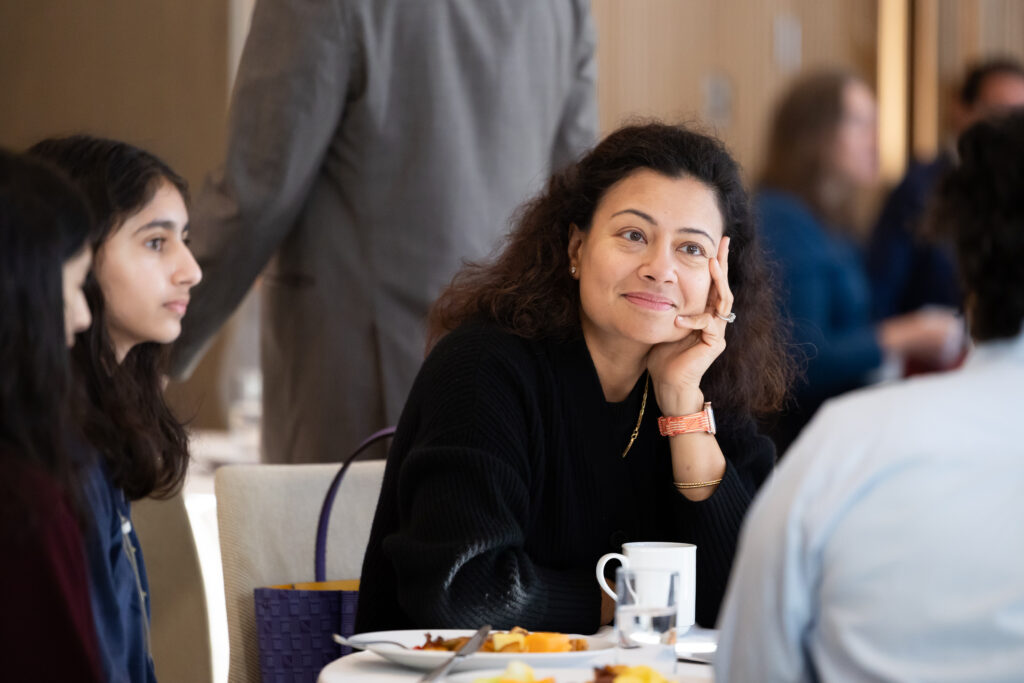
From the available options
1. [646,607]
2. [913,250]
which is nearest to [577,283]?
[646,607]

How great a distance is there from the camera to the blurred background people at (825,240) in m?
3.34

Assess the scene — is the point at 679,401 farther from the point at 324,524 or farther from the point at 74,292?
the point at 74,292

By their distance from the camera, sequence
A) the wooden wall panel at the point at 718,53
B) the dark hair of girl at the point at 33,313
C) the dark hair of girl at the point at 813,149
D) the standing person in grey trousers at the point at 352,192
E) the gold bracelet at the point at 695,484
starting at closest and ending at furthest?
the dark hair of girl at the point at 33,313, the gold bracelet at the point at 695,484, the standing person in grey trousers at the point at 352,192, the dark hair of girl at the point at 813,149, the wooden wall panel at the point at 718,53

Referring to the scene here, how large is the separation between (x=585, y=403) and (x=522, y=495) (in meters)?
0.23

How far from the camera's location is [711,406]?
194 centimetres

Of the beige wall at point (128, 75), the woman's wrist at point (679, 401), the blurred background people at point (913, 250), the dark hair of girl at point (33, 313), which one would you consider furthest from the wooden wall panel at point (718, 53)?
the dark hair of girl at point (33, 313)

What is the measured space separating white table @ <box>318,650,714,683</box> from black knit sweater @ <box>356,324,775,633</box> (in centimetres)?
23

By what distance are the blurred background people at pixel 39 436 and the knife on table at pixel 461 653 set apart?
0.30m

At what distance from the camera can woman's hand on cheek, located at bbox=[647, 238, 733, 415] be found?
1.89 meters

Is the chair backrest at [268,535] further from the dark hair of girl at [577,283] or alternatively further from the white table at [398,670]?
the white table at [398,670]

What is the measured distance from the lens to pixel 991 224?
1.05 m

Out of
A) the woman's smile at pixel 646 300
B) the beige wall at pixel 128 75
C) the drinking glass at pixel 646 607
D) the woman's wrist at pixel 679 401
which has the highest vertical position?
the beige wall at pixel 128 75

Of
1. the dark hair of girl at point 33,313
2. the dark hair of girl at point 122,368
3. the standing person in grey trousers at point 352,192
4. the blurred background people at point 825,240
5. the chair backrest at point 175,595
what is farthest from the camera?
the blurred background people at point 825,240

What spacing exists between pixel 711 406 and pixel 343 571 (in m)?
0.65
